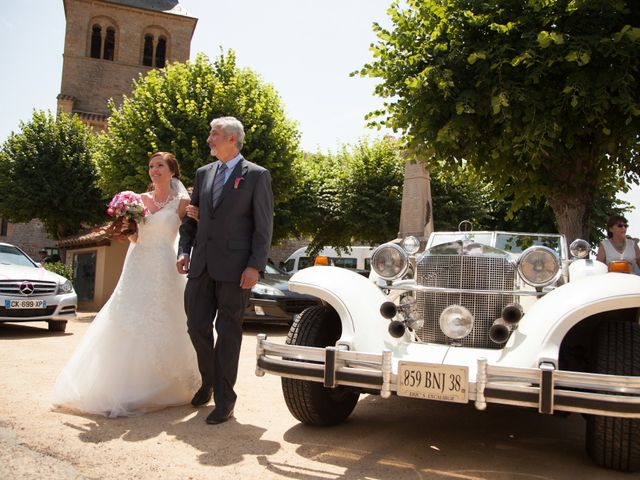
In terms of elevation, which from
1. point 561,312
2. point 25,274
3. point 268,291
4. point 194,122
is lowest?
point 268,291

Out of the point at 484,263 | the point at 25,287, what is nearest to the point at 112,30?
the point at 25,287

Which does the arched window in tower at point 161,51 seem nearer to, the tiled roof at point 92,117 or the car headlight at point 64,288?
the tiled roof at point 92,117

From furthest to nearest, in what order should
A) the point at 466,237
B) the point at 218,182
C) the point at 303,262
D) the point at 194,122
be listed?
1. the point at 303,262
2. the point at 194,122
3. the point at 466,237
4. the point at 218,182

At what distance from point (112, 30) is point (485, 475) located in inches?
1888

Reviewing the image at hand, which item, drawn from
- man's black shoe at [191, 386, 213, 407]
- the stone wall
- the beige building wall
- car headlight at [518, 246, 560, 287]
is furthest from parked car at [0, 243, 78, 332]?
the stone wall

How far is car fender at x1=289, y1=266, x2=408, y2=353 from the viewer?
145 inches

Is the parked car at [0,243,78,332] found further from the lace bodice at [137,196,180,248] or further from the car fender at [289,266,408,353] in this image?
the car fender at [289,266,408,353]

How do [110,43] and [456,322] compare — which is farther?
[110,43]

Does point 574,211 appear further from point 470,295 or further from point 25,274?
point 25,274

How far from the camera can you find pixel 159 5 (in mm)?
45969

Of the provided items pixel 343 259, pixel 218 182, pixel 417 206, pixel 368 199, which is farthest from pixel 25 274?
pixel 343 259

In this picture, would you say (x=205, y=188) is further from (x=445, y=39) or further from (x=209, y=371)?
(x=445, y=39)

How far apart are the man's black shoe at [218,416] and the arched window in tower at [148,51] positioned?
149 ft

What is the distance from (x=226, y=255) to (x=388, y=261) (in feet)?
3.84
